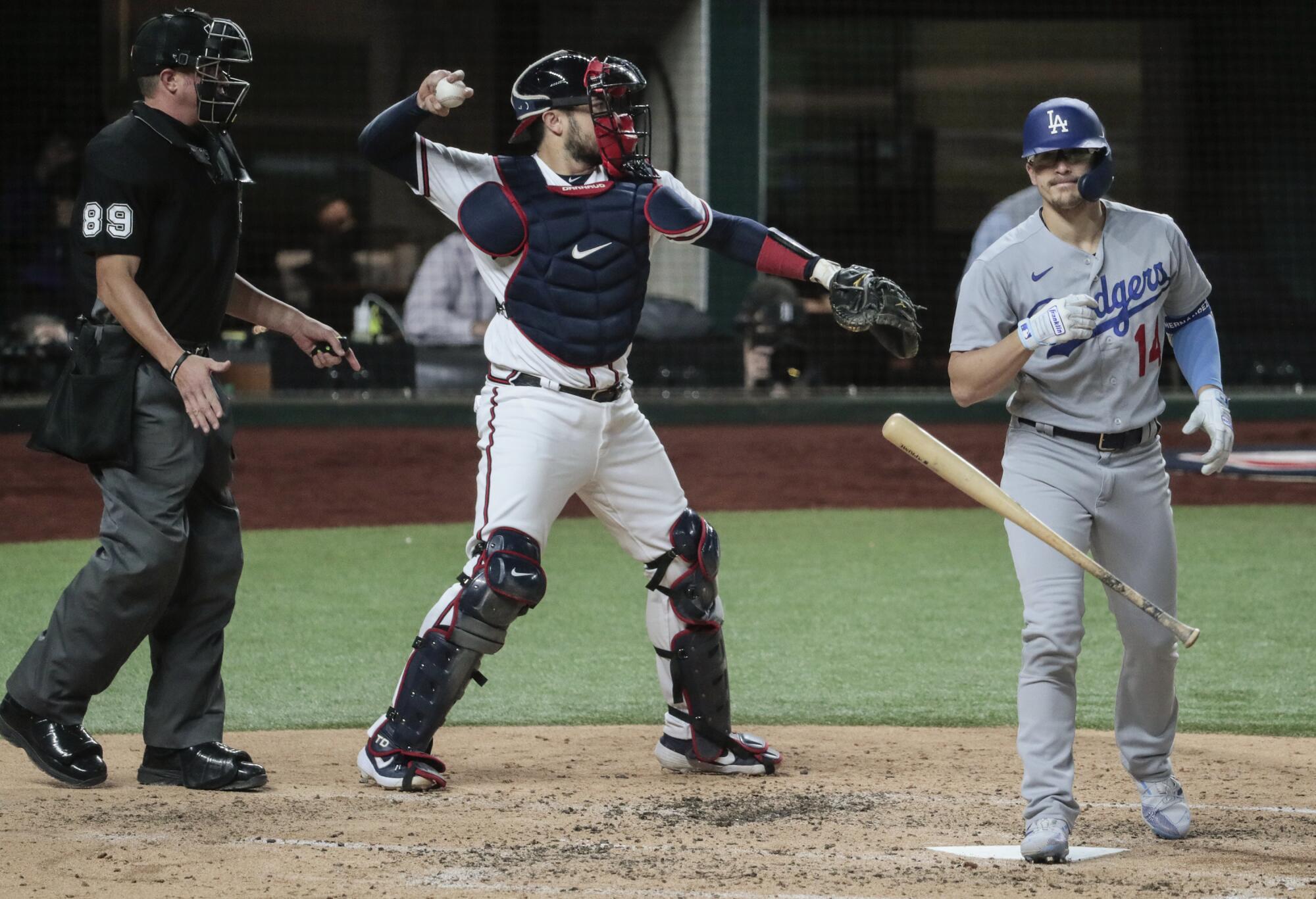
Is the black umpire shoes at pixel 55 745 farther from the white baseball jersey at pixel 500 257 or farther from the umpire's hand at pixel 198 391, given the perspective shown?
the white baseball jersey at pixel 500 257

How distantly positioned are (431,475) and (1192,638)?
812cm

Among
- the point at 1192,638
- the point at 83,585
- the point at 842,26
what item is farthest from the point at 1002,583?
the point at 842,26

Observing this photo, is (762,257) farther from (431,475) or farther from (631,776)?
(431,475)

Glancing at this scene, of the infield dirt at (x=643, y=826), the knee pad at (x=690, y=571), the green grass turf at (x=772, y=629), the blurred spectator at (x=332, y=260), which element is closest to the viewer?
the infield dirt at (x=643, y=826)

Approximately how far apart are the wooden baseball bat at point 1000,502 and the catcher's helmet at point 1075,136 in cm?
64

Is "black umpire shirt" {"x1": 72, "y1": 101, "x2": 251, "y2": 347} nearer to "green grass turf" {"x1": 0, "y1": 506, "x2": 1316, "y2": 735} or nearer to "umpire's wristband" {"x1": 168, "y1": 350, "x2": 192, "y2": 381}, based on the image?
"umpire's wristband" {"x1": 168, "y1": 350, "x2": 192, "y2": 381}

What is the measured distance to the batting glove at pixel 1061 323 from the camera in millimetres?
3533

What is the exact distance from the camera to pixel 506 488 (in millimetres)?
4309

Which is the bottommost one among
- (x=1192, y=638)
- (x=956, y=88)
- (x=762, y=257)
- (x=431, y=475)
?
(x=431, y=475)

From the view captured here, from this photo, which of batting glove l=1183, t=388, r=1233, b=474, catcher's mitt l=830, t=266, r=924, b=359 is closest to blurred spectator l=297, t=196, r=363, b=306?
catcher's mitt l=830, t=266, r=924, b=359

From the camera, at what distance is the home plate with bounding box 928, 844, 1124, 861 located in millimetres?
3604

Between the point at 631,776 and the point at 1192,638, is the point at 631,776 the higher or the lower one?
the lower one

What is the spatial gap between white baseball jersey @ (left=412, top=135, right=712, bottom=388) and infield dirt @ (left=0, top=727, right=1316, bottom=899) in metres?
1.05

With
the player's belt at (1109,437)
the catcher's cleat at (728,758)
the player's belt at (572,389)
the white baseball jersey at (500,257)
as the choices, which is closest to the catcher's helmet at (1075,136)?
the player's belt at (1109,437)
